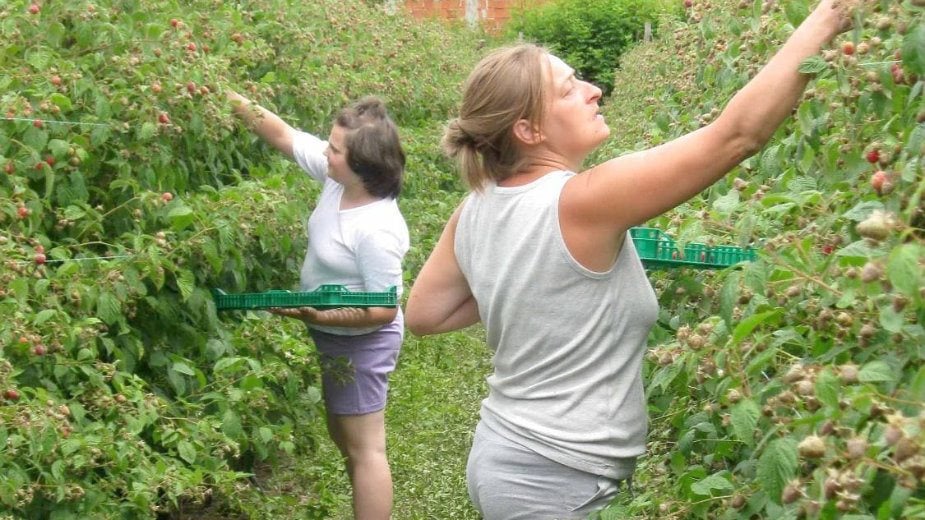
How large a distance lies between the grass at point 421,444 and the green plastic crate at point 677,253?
1.97 metres

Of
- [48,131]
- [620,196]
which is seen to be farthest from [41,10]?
[620,196]

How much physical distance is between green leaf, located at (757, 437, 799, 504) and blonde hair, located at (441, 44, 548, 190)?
913 millimetres

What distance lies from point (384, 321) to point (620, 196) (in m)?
2.09

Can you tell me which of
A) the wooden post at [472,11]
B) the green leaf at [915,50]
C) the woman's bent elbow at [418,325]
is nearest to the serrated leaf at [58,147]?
the woman's bent elbow at [418,325]

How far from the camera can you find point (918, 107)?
2.16m

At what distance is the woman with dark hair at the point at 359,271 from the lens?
14.3 feet

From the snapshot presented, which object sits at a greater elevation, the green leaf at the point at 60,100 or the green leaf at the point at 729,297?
the green leaf at the point at 60,100

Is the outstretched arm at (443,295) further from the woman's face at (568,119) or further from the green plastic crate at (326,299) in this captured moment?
the green plastic crate at (326,299)

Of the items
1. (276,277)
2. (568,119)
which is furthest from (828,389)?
(276,277)

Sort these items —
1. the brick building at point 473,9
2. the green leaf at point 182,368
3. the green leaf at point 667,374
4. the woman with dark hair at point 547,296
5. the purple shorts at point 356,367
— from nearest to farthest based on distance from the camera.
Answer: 1. the green leaf at point 667,374
2. the woman with dark hair at point 547,296
3. the green leaf at point 182,368
4. the purple shorts at point 356,367
5. the brick building at point 473,9

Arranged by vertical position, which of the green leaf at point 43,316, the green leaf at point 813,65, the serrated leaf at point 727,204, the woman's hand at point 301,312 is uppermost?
the green leaf at point 813,65

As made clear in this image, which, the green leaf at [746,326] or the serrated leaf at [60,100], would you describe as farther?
the serrated leaf at [60,100]

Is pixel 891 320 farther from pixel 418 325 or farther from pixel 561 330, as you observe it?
pixel 418 325

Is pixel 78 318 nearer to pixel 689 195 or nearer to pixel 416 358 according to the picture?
pixel 689 195
